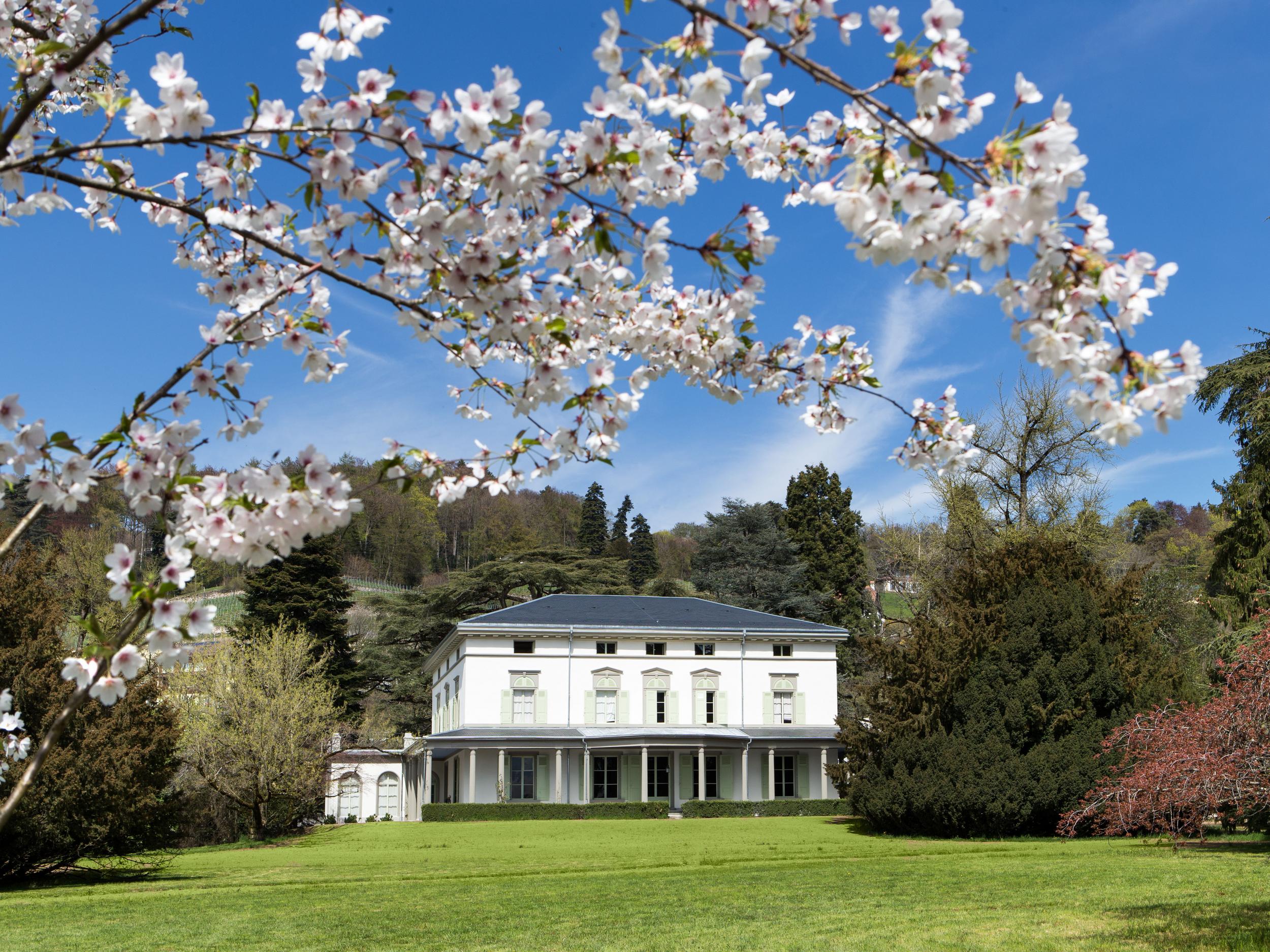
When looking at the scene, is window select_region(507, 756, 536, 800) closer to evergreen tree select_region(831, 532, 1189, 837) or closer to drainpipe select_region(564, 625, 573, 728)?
drainpipe select_region(564, 625, 573, 728)

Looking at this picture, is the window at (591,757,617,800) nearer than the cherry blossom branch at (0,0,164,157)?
No

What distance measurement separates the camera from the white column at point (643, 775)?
31.1 metres

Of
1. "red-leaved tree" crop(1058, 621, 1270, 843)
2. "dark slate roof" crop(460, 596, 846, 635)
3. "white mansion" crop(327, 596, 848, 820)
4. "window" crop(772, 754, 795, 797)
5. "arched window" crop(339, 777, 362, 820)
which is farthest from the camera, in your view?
"arched window" crop(339, 777, 362, 820)

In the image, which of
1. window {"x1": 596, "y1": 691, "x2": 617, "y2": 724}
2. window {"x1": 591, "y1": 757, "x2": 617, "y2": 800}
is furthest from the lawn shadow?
window {"x1": 596, "y1": 691, "x2": 617, "y2": 724}

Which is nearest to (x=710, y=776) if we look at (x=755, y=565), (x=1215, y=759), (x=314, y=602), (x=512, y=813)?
(x=512, y=813)

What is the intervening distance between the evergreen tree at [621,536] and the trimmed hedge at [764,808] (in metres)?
33.0

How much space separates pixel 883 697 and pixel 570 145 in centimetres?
1860

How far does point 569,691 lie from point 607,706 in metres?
1.35

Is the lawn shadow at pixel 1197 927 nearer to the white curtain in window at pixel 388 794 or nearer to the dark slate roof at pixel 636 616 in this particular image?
the dark slate roof at pixel 636 616

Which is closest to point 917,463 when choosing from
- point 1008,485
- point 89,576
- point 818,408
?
point 818,408

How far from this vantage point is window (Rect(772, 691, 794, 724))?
34.5 m

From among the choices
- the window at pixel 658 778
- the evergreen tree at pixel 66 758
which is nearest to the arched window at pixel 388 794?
the window at pixel 658 778

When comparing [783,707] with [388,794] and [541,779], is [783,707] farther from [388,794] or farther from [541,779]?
[388,794]

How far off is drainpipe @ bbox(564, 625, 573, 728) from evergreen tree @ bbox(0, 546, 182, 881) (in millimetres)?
19032
